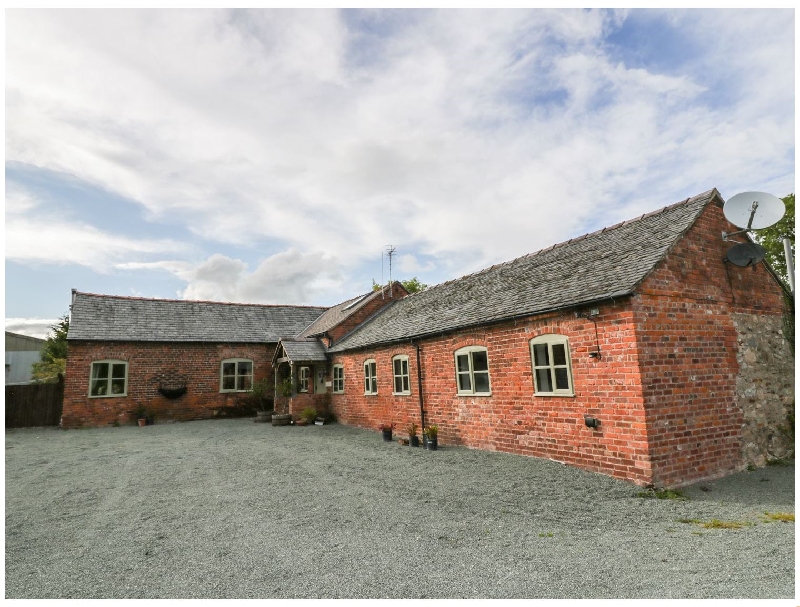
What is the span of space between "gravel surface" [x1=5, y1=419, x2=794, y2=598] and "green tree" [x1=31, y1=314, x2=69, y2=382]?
82.1 ft

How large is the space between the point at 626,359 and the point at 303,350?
45.8 feet

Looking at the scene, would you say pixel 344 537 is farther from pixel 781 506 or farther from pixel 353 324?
pixel 353 324

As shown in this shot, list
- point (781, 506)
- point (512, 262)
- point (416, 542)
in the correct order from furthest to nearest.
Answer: point (512, 262) → point (781, 506) → point (416, 542)

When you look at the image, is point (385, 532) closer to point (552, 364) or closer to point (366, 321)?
point (552, 364)

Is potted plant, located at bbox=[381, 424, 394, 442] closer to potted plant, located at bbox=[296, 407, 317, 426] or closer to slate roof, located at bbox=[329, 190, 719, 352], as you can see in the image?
slate roof, located at bbox=[329, 190, 719, 352]

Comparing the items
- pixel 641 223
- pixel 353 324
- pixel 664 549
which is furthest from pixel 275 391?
pixel 664 549

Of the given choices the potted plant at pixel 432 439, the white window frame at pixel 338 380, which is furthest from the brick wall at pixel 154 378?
the potted plant at pixel 432 439

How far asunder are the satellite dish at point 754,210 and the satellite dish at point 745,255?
109 cm

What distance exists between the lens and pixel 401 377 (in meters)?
14.5

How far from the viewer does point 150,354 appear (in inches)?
827

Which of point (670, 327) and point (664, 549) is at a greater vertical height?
point (670, 327)

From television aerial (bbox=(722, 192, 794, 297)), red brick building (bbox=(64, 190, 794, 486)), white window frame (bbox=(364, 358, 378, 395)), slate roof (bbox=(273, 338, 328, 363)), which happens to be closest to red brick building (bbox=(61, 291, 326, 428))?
slate roof (bbox=(273, 338, 328, 363))

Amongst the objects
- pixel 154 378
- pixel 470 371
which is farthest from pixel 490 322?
pixel 154 378

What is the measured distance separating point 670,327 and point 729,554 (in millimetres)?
4502
